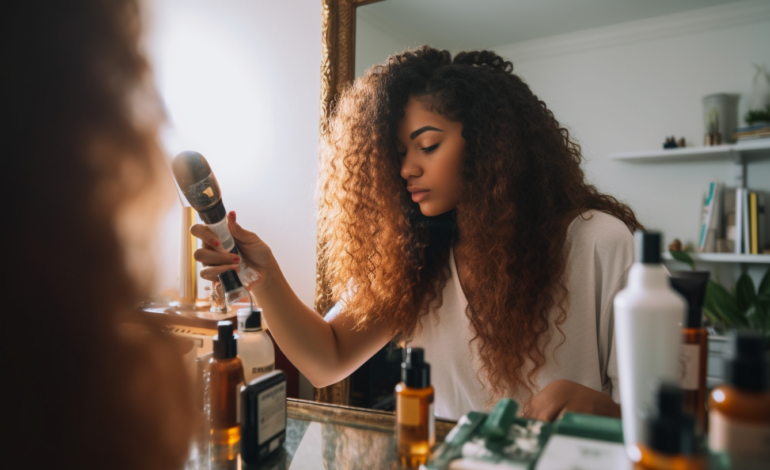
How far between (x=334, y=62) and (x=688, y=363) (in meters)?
1.12

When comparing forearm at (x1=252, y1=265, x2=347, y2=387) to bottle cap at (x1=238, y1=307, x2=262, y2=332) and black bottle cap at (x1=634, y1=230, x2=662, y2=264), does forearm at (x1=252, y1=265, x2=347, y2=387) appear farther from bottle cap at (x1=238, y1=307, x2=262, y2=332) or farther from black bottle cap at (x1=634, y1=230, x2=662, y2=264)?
black bottle cap at (x1=634, y1=230, x2=662, y2=264)

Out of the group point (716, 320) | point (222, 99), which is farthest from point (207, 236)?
point (222, 99)

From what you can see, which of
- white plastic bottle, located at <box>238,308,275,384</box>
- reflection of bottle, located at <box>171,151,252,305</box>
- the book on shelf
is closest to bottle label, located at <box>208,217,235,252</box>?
reflection of bottle, located at <box>171,151,252,305</box>

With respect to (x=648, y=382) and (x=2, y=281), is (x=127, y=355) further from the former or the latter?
(x=648, y=382)

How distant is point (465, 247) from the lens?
93cm

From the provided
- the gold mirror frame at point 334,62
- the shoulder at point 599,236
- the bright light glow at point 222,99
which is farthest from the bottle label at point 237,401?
the bright light glow at point 222,99

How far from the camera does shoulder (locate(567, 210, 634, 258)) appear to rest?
781 millimetres

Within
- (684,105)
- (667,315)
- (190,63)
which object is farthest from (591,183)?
(190,63)

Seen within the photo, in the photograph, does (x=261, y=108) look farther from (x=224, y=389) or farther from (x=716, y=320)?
(x=716, y=320)

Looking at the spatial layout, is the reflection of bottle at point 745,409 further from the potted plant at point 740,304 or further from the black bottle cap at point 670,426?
the potted plant at point 740,304

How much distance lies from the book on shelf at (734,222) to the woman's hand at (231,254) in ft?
2.48

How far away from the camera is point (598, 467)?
1.23 feet

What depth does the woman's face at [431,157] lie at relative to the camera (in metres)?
0.87

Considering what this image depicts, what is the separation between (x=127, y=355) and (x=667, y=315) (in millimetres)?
341
